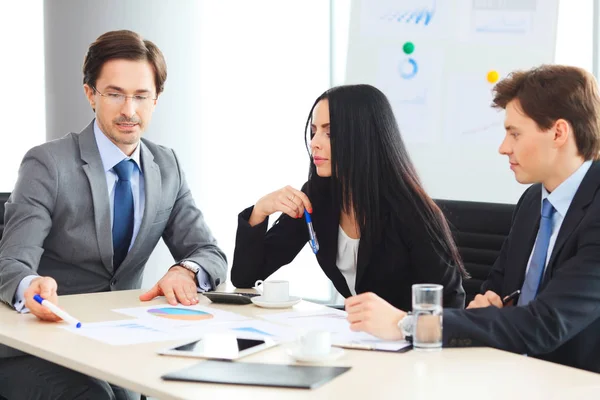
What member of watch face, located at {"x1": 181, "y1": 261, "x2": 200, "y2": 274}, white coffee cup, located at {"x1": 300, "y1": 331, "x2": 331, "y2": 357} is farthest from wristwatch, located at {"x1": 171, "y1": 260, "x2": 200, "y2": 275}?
white coffee cup, located at {"x1": 300, "y1": 331, "x2": 331, "y2": 357}

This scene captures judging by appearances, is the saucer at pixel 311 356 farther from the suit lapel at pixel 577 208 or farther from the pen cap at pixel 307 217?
the pen cap at pixel 307 217

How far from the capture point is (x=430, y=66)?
4.49m

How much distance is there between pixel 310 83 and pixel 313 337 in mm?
3967

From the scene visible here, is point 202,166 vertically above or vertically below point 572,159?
below

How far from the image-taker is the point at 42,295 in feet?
7.27

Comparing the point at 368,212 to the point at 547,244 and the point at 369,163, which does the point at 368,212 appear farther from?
the point at 547,244

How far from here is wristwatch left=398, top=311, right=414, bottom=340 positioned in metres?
1.92

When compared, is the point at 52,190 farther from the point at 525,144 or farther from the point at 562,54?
the point at 562,54

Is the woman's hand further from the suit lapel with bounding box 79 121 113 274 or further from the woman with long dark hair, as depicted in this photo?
the suit lapel with bounding box 79 121 113 274

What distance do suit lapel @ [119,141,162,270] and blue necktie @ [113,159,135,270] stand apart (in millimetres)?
42

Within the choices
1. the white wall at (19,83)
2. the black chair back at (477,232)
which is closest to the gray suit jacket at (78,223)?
the black chair back at (477,232)

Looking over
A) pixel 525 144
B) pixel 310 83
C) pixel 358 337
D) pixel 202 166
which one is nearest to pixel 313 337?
pixel 358 337

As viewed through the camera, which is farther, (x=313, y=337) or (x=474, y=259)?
(x=474, y=259)

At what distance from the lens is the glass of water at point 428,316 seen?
1.86m
